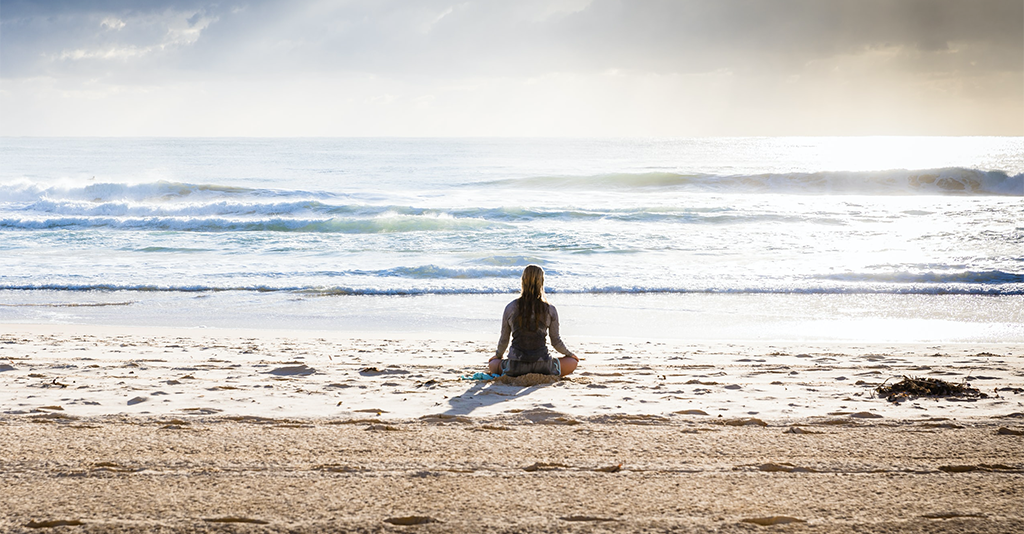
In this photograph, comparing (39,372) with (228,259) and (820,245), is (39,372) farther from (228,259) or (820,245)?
(820,245)

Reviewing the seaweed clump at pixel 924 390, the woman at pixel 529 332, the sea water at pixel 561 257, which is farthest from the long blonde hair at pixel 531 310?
the sea water at pixel 561 257

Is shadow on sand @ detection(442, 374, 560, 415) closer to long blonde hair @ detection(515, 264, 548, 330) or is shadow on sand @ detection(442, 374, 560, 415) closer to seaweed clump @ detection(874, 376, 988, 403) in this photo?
long blonde hair @ detection(515, 264, 548, 330)

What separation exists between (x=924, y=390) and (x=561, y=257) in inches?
418

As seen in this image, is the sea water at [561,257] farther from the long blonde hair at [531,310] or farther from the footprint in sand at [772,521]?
the footprint in sand at [772,521]

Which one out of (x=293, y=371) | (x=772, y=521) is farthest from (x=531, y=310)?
(x=772, y=521)

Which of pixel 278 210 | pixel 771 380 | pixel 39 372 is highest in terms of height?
pixel 278 210

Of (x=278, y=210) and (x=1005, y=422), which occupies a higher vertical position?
(x=278, y=210)

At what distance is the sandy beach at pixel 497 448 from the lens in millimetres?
2734

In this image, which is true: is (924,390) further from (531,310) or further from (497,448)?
(497,448)

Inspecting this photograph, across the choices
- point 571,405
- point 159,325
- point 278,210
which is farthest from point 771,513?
point 278,210

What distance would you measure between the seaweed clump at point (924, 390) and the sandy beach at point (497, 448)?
126 millimetres

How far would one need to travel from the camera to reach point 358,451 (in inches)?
137

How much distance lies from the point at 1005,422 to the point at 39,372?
7183 mm

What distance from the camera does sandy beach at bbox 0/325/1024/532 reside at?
2.73m
